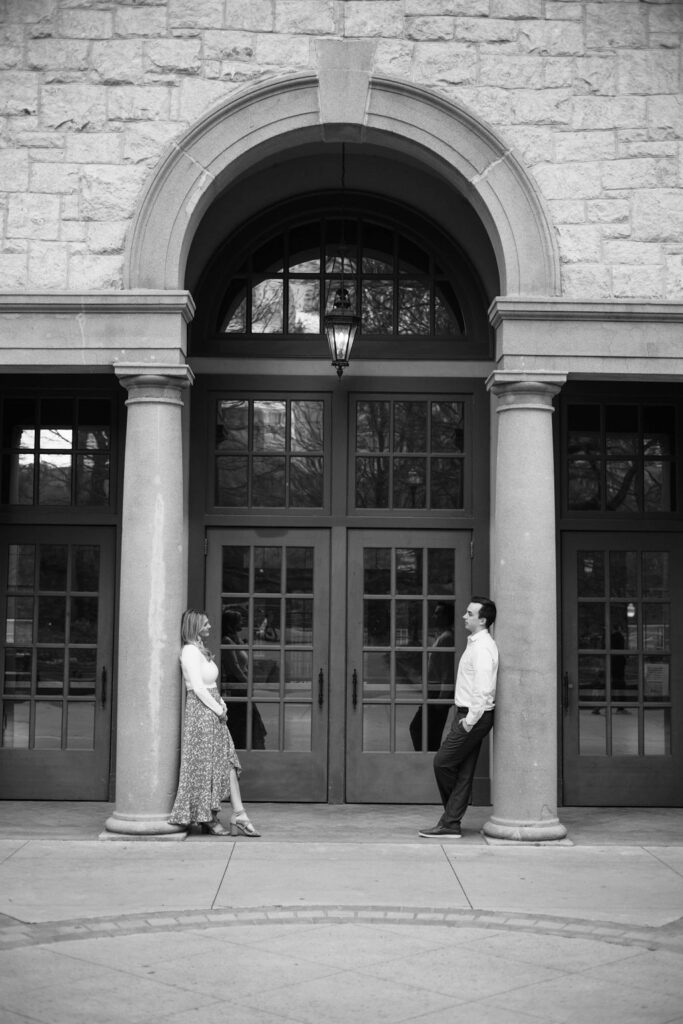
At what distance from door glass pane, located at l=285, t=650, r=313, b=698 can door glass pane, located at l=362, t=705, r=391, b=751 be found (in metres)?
0.54

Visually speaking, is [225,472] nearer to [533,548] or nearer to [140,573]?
[140,573]

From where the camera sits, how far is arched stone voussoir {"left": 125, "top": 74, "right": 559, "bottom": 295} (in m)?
10.0

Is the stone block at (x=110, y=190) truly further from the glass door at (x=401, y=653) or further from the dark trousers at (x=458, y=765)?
the dark trousers at (x=458, y=765)

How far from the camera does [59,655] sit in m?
11.6

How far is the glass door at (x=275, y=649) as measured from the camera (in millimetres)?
11492

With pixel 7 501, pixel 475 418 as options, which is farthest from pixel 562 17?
pixel 7 501

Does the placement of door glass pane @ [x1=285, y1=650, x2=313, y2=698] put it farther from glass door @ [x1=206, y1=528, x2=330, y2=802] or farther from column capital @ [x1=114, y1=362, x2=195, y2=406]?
column capital @ [x1=114, y1=362, x2=195, y2=406]

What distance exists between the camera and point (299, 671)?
1162 cm

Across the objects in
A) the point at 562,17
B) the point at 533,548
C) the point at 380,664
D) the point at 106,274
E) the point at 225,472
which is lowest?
the point at 380,664

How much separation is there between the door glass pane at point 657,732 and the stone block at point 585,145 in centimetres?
472

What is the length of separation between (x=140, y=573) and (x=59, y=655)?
209 centimetres

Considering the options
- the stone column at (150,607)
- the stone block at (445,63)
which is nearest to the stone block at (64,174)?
the stone column at (150,607)

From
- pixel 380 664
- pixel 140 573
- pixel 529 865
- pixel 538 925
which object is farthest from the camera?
pixel 380 664

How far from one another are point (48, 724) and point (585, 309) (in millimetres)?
5704
